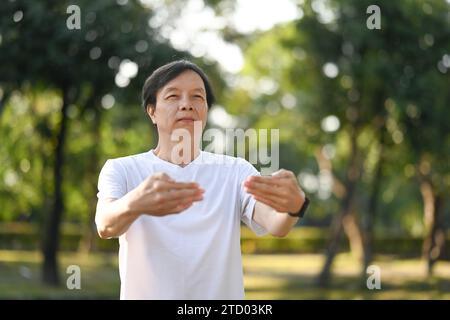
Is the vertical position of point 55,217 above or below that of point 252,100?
below

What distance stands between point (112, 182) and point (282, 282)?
66.2 feet

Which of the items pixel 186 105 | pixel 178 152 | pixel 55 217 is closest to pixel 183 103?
pixel 186 105

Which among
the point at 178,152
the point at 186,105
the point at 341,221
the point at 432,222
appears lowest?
the point at 178,152

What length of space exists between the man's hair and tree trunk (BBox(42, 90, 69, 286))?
16.8 m

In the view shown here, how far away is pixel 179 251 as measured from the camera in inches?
77.9

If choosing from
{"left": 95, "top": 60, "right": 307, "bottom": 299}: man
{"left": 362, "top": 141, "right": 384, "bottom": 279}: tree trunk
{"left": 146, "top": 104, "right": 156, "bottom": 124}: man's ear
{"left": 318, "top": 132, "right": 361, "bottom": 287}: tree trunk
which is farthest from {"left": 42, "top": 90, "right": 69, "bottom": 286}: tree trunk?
{"left": 95, "top": 60, "right": 307, "bottom": 299}: man

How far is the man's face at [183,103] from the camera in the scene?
6.86ft

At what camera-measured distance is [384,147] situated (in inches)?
888

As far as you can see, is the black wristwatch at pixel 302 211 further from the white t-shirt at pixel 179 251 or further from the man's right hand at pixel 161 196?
the man's right hand at pixel 161 196

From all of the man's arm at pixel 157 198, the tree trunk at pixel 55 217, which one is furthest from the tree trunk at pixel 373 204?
the man's arm at pixel 157 198

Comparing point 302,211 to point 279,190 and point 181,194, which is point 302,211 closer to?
point 279,190

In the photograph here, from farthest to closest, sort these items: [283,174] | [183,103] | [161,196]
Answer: [183,103]
[283,174]
[161,196]

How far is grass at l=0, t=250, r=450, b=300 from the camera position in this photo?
57.6 feet

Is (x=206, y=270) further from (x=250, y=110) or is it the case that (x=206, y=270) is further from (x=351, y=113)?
(x=250, y=110)
